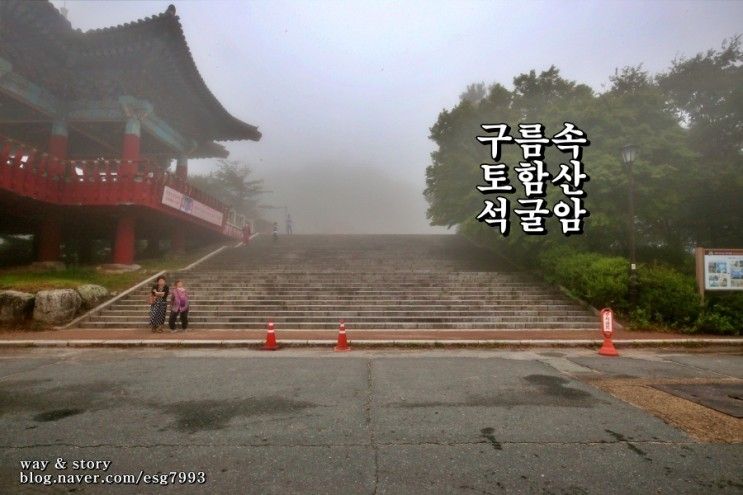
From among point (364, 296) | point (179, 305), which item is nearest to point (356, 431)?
point (179, 305)

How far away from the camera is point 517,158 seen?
54.2 feet

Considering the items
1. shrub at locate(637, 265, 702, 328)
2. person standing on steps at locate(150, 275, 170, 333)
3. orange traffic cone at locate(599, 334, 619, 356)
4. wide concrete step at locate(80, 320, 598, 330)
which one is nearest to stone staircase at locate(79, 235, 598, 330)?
wide concrete step at locate(80, 320, 598, 330)

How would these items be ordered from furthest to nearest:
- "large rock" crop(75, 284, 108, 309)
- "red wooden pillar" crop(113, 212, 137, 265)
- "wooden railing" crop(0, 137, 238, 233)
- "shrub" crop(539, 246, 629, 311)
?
"red wooden pillar" crop(113, 212, 137, 265)
"wooden railing" crop(0, 137, 238, 233)
"shrub" crop(539, 246, 629, 311)
"large rock" crop(75, 284, 108, 309)

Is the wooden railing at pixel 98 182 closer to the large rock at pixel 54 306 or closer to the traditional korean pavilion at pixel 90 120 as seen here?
the traditional korean pavilion at pixel 90 120

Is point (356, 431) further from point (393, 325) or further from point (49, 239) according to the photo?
point (49, 239)

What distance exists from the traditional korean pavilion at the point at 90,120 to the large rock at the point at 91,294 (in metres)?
3.44

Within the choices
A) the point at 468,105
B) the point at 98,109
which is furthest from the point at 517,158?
the point at 98,109

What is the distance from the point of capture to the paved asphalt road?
A: 317cm

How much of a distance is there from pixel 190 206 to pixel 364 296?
31.6 feet

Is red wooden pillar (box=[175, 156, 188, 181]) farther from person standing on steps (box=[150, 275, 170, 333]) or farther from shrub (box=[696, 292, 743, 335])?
shrub (box=[696, 292, 743, 335])

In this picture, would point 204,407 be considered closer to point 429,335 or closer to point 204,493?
point 204,493

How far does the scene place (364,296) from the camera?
1531 centimetres

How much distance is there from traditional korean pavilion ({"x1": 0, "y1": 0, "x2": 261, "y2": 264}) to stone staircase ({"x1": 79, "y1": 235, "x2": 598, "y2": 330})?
345 cm

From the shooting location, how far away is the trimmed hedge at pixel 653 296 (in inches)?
472
